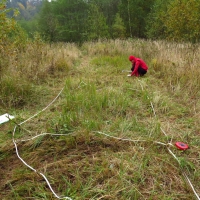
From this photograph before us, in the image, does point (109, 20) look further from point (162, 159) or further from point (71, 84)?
point (162, 159)

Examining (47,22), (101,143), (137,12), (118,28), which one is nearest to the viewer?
(101,143)

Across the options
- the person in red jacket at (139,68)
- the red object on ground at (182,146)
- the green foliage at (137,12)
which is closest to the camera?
the red object on ground at (182,146)

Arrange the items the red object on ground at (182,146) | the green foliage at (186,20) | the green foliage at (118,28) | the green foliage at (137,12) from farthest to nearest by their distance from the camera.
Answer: the green foliage at (118,28), the green foliage at (137,12), the green foliage at (186,20), the red object on ground at (182,146)

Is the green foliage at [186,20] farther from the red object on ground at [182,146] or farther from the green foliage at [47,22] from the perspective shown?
the green foliage at [47,22]

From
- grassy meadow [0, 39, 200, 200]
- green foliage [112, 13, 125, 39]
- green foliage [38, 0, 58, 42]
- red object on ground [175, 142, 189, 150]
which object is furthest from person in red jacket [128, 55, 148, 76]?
green foliage [38, 0, 58, 42]

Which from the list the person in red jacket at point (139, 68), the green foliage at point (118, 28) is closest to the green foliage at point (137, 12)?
the green foliage at point (118, 28)

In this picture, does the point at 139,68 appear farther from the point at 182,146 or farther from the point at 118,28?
the point at 118,28

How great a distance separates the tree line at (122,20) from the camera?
6094mm

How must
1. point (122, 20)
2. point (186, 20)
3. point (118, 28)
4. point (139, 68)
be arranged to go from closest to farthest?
point (139, 68) < point (186, 20) < point (118, 28) < point (122, 20)

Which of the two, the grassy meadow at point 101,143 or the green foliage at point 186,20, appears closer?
the grassy meadow at point 101,143

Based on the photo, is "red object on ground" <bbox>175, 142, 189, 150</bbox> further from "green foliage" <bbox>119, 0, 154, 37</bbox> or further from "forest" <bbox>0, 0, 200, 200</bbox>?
"green foliage" <bbox>119, 0, 154, 37</bbox>

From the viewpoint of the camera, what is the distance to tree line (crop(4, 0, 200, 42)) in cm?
609

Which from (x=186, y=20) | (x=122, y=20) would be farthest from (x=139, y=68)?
(x=122, y=20)

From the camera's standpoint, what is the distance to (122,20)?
59.4 feet
